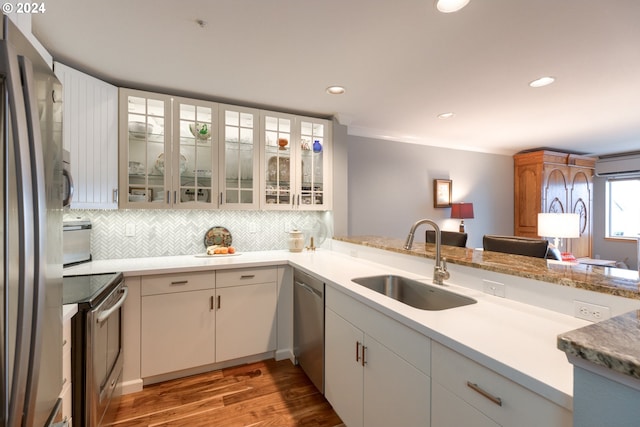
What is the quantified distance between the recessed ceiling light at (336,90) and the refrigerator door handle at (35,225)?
209 cm

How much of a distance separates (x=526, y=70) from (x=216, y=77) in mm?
2326

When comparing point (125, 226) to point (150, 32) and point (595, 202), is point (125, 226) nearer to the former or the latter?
point (150, 32)

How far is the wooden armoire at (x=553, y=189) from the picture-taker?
15.4ft

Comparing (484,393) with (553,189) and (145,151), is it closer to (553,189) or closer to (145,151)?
(145,151)

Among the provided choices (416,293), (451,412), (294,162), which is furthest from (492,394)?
(294,162)

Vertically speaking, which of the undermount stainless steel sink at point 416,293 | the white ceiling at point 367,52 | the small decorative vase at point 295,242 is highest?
the white ceiling at point 367,52

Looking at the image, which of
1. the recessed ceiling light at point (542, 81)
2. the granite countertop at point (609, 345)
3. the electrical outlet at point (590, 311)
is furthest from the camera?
the recessed ceiling light at point (542, 81)

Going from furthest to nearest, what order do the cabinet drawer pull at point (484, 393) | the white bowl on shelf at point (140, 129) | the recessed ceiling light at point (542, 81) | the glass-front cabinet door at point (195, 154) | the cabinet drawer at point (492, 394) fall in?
the glass-front cabinet door at point (195, 154) → the white bowl on shelf at point (140, 129) → the recessed ceiling light at point (542, 81) → the cabinet drawer pull at point (484, 393) → the cabinet drawer at point (492, 394)

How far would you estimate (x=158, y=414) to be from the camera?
6.07 feet

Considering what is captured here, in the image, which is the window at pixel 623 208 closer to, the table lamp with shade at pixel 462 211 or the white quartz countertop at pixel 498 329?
the table lamp with shade at pixel 462 211

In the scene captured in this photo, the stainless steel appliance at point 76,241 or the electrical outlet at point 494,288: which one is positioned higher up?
the stainless steel appliance at point 76,241

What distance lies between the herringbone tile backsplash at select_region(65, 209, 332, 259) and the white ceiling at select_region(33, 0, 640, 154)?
1114mm

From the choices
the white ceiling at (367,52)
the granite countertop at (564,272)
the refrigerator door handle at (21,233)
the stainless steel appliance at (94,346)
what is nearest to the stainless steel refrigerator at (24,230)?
the refrigerator door handle at (21,233)

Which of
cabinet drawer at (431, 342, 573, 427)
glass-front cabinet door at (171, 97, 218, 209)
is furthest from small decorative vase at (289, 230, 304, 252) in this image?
cabinet drawer at (431, 342, 573, 427)
